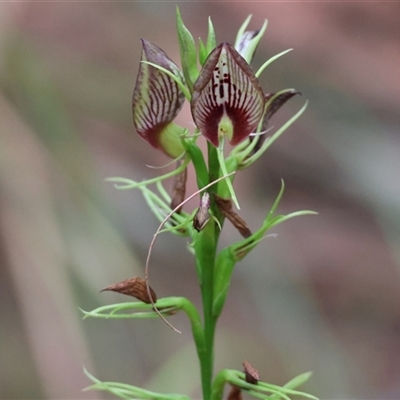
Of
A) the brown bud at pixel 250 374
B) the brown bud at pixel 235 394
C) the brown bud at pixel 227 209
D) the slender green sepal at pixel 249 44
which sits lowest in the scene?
the brown bud at pixel 235 394

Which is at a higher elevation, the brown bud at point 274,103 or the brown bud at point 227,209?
the brown bud at point 274,103

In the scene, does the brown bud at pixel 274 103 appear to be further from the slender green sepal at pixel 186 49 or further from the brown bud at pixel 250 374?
the brown bud at pixel 250 374

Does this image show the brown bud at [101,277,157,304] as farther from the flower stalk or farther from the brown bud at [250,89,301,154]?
the brown bud at [250,89,301,154]

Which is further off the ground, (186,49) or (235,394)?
(186,49)

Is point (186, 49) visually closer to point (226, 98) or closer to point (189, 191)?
point (226, 98)

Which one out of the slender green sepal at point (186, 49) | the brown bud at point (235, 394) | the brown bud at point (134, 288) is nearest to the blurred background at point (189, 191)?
the brown bud at point (235, 394)

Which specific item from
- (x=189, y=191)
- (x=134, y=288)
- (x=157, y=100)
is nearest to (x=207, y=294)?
(x=134, y=288)

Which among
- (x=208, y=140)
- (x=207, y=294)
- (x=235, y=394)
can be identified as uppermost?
(x=208, y=140)
